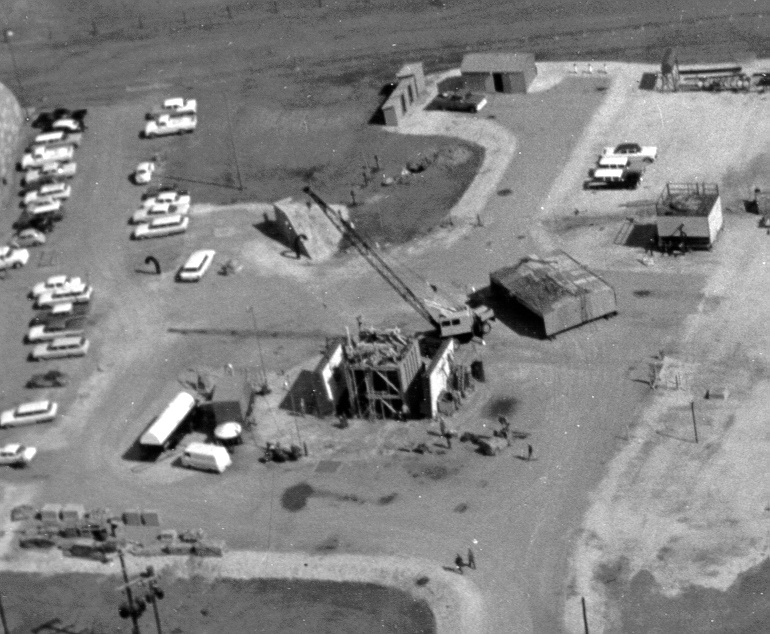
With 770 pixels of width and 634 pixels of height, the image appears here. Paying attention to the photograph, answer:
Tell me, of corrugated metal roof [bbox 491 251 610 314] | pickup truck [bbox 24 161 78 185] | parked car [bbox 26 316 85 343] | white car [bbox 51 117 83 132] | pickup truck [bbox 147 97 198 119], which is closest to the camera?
corrugated metal roof [bbox 491 251 610 314]

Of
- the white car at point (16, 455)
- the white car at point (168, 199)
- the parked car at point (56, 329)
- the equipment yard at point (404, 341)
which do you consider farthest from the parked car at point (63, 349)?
the white car at point (168, 199)

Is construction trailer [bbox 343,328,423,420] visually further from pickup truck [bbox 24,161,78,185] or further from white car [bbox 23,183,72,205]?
pickup truck [bbox 24,161,78,185]

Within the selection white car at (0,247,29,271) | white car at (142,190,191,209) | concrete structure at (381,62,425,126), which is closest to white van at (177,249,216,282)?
white car at (142,190,191,209)

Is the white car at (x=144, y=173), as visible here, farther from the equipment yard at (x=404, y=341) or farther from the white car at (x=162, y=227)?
the white car at (x=162, y=227)

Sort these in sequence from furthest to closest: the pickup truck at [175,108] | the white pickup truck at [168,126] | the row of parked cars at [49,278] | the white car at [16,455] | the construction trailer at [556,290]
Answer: the pickup truck at [175,108] < the white pickup truck at [168,126] < the construction trailer at [556,290] < the row of parked cars at [49,278] < the white car at [16,455]

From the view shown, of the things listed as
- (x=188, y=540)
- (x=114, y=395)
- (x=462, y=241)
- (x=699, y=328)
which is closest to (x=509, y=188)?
(x=462, y=241)
